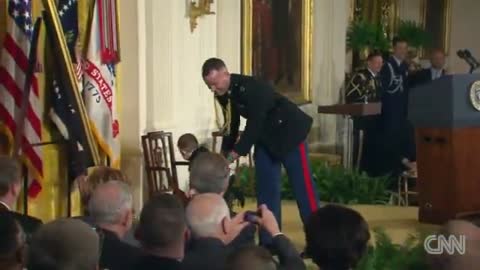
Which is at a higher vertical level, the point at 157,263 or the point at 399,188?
the point at 157,263

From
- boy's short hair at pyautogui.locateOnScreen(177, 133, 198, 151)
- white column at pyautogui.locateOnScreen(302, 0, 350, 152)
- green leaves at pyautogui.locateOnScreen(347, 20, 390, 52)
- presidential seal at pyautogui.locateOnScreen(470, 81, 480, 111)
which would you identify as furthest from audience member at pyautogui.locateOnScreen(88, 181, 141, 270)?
green leaves at pyautogui.locateOnScreen(347, 20, 390, 52)

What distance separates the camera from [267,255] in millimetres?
2928

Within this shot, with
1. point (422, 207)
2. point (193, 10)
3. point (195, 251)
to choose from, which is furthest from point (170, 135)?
point (195, 251)

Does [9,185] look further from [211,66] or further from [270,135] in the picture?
[270,135]

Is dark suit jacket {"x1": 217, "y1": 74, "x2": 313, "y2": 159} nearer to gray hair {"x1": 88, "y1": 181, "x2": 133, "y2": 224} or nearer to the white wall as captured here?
gray hair {"x1": 88, "y1": 181, "x2": 133, "y2": 224}

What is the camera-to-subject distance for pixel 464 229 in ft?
10.5

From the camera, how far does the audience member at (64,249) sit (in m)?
2.76

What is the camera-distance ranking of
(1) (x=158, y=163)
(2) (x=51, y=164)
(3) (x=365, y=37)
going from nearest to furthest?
(2) (x=51, y=164)
(1) (x=158, y=163)
(3) (x=365, y=37)

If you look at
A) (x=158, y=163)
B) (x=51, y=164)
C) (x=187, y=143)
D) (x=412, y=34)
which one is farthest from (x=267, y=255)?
(x=412, y=34)

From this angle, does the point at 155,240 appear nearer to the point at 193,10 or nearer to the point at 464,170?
the point at 464,170

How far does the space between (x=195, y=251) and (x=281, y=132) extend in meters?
3.60

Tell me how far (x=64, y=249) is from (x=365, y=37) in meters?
11.3

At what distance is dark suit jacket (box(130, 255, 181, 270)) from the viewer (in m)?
3.28

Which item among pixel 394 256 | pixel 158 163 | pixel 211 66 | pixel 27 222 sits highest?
pixel 211 66
